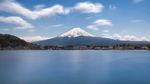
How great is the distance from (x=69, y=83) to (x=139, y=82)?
29.3 ft

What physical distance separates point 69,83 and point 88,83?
2295 millimetres

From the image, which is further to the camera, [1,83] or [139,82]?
[139,82]

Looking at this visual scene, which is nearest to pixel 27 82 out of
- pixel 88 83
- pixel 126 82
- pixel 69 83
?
pixel 69 83

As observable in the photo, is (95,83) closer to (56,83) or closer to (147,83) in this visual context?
(56,83)

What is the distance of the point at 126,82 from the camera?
29.9 m

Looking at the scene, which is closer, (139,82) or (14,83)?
(14,83)

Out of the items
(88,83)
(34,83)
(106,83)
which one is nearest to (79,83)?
(88,83)

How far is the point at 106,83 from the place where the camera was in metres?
28.8

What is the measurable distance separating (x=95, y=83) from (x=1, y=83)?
36.1 ft

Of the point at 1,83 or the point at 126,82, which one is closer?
the point at 1,83

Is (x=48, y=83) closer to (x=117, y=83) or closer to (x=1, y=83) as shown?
(x=1, y=83)

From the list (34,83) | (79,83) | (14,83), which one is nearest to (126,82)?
(79,83)

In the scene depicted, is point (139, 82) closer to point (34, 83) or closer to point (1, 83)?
point (34, 83)

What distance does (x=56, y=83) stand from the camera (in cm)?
2883
